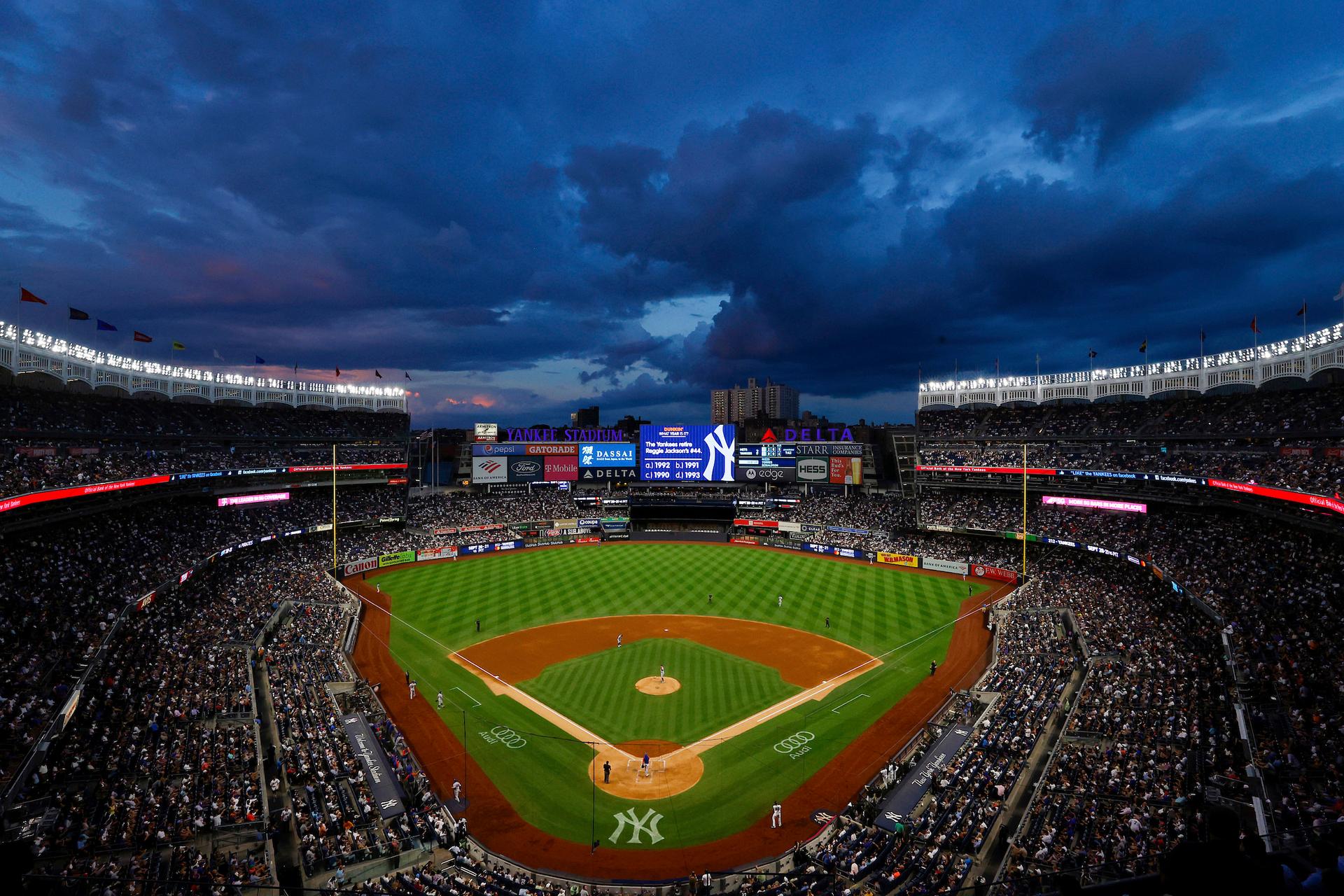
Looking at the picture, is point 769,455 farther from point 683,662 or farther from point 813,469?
point 683,662

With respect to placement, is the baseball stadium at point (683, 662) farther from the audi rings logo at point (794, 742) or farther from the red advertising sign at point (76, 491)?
the red advertising sign at point (76, 491)

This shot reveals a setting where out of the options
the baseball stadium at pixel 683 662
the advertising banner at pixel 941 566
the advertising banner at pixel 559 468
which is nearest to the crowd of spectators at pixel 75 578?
the baseball stadium at pixel 683 662

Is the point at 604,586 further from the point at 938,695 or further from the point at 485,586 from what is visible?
the point at 938,695

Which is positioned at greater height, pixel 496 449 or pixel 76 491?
pixel 496 449

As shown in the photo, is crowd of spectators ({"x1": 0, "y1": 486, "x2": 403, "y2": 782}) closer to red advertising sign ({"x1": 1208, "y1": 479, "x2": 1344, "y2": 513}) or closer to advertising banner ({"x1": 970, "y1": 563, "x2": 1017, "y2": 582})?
red advertising sign ({"x1": 1208, "y1": 479, "x2": 1344, "y2": 513})

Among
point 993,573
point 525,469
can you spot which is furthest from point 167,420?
point 993,573
